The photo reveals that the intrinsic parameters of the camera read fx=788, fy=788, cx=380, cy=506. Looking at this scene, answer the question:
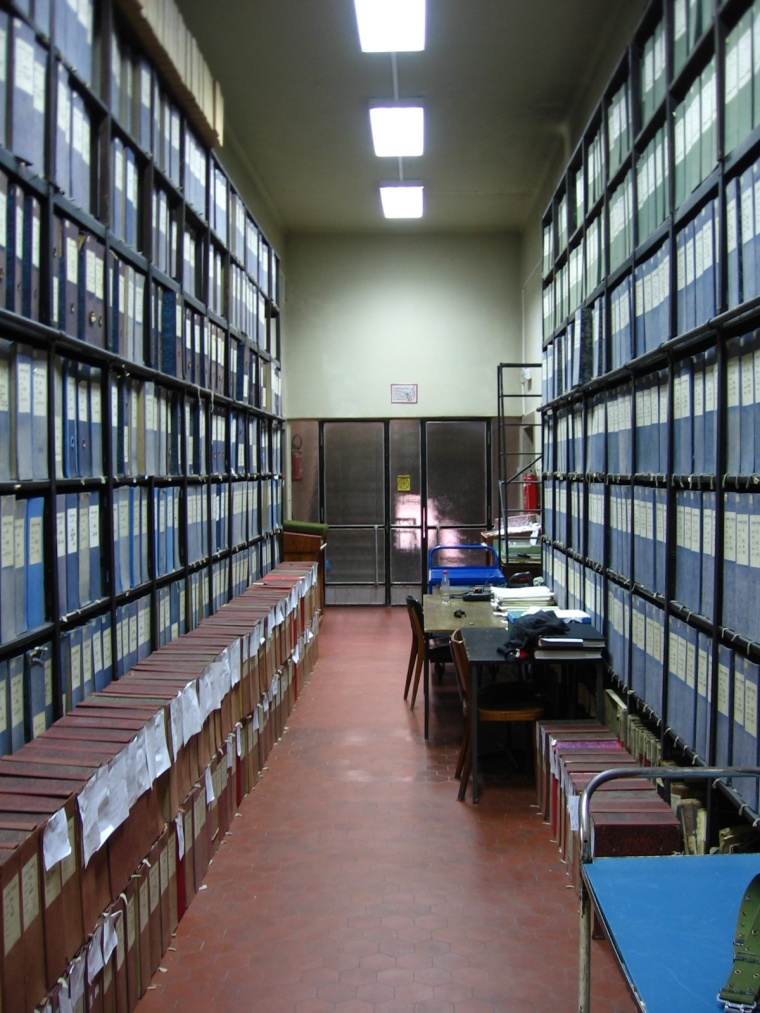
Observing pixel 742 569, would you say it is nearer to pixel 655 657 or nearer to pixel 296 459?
pixel 655 657

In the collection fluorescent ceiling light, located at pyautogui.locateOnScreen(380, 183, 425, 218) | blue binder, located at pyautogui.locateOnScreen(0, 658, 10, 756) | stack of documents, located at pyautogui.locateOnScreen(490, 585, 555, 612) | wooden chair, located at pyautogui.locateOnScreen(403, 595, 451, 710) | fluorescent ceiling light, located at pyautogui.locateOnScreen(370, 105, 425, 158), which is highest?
fluorescent ceiling light, located at pyautogui.locateOnScreen(380, 183, 425, 218)

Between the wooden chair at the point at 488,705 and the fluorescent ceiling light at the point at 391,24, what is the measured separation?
3.17 m

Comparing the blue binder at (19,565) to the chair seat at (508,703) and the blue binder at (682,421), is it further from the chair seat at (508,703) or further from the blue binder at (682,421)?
the chair seat at (508,703)

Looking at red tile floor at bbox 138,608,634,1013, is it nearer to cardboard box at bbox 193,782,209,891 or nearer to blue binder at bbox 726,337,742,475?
cardboard box at bbox 193,782,209,891

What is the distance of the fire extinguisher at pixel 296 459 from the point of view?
29.8 feet

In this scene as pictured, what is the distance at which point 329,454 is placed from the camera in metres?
9.09

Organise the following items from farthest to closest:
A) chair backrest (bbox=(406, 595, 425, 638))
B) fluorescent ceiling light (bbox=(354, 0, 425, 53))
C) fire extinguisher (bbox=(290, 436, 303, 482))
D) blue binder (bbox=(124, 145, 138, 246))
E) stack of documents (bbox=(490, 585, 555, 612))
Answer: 1. fire extinguisher (bbox=(290, 436, 303, 482))
2. stack of documents (bbox=(490, 585, 555, 612))
3. chair backrest (bbox=(406, 595, 425, 638))
4. fluorescent ceiling light (bbox=(354, 0, 425, 53))
5. blue binder (bbox=(124, 145, 138, 246))

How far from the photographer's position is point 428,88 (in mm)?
5680

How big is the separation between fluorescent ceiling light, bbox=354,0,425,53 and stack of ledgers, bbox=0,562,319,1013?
319 cm

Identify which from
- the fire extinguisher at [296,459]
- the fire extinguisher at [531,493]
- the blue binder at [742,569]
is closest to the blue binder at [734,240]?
the blue binder at [742,569]

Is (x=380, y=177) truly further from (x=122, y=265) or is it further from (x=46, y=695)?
(x=46, y=695)

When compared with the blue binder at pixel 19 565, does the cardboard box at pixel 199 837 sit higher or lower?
lower

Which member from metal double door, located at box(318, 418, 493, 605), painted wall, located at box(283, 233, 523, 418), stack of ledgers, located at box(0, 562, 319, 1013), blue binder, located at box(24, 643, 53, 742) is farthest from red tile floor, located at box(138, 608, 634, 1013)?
painted wall, located at box(283, 233, 523, 418)

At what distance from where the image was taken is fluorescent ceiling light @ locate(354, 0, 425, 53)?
13.1ft
